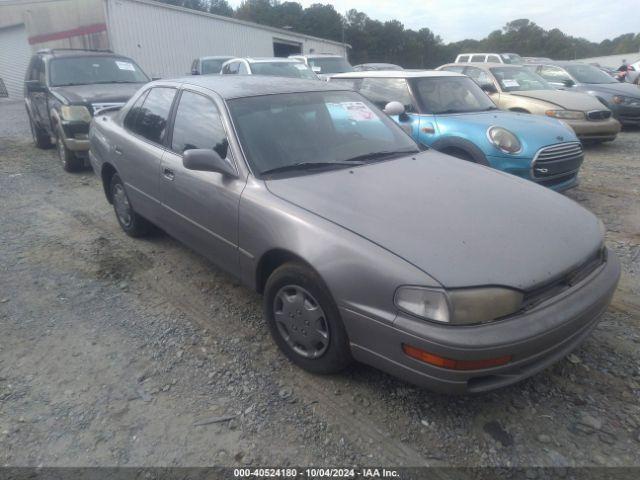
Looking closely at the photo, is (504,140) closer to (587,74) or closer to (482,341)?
(482,341)

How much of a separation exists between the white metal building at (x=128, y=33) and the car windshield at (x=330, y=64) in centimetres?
951

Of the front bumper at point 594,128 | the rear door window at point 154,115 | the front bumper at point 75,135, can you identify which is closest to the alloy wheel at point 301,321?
the rear door window at point 154,115

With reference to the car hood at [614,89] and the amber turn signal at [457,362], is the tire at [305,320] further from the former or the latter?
the car hood at [614,89]

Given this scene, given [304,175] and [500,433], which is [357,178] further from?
[500,433]

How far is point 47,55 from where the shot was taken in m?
7.92

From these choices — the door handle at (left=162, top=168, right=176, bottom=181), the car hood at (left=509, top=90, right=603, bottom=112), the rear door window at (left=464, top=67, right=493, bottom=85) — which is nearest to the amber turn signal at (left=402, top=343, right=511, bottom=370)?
the door handle at (left=162, top=168, right=176, bottom=181)

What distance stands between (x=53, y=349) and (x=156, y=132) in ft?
6.16

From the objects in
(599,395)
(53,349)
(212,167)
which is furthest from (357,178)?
(53,349)

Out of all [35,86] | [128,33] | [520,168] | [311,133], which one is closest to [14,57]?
[128,33]

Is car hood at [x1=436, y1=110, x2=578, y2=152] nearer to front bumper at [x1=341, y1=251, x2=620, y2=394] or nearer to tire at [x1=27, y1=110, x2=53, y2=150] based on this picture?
front bumper at [x1=341, y1=251, x2=620, y2=394]

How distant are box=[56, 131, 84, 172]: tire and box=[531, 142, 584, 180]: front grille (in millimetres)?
6510

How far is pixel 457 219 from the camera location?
248 centimetres

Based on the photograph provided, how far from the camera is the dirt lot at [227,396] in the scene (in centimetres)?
219

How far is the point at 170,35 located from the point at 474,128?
1793cm
